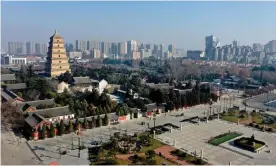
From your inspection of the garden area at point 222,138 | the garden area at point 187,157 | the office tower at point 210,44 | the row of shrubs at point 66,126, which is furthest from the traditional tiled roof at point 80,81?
the office tower at point 210,44

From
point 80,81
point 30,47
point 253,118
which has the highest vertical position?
point 30,47

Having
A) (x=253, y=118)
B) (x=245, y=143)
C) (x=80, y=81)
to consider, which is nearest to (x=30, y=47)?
(x=80, y=81)

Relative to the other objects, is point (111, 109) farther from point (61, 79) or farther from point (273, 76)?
point (273, 76)

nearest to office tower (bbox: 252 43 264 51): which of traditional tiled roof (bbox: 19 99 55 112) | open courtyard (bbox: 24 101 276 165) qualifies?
A: open courtyard (bbox: 24 101 276 165)

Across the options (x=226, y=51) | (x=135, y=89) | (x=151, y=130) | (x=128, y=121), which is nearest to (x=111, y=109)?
(x=128, y=121)

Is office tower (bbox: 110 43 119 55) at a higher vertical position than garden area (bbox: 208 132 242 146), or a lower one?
higher

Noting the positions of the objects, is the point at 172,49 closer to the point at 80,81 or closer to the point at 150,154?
the point at 80,81

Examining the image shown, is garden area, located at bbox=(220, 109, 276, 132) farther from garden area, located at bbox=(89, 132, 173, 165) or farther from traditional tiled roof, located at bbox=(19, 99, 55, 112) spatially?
traditional tiled roof, located at bbox=(19, 99, 55, 112)
